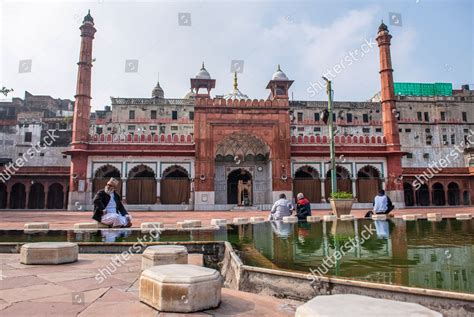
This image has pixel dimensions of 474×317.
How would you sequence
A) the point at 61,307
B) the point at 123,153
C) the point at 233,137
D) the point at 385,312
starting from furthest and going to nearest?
1. the point at 233,137
2. the point at 123,153
3. the point at 61,307
4. the point at 385,312

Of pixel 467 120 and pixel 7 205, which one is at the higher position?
pixel 467 120

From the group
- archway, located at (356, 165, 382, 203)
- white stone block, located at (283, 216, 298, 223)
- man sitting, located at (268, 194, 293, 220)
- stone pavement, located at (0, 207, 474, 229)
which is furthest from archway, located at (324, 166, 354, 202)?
man sitting, located at (268, 194, 293, 220)

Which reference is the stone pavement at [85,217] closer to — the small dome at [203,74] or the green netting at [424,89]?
the small dome at [203,74]

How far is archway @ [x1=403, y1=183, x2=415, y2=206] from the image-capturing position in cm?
3209

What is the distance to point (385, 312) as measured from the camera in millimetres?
2078

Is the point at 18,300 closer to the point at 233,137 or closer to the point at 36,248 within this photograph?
the point at 36,248

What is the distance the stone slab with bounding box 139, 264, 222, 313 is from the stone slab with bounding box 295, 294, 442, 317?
883 mm

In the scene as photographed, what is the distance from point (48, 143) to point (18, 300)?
39074 millimetres

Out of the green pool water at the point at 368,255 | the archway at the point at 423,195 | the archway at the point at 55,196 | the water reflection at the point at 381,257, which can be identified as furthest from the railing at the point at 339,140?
the archway at the point at 55,196

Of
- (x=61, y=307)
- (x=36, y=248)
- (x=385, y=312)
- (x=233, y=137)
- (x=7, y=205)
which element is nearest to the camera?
(x=385, y=312)

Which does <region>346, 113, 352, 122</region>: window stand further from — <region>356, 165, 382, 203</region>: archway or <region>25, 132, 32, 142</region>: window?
<region>25, 132, 32, 142</region>: window

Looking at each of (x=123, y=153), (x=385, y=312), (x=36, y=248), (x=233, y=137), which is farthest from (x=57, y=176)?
(x=385, y=312)

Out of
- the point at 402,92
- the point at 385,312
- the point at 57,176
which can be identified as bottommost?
the point at 385,312

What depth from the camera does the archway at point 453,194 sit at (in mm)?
32219
